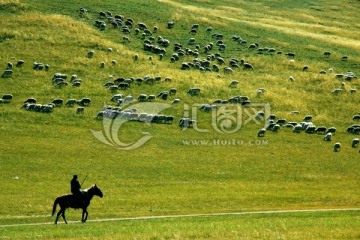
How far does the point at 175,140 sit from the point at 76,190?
98.3 feet

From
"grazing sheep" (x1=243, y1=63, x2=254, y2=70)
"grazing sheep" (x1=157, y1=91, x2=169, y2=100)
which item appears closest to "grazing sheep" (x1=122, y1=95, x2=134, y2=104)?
"grazing sheep" (x1=157, y1=91, x2=169, y2=100)

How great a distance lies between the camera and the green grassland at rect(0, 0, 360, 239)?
3684cm

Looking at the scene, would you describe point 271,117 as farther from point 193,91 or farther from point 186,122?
point 186,122

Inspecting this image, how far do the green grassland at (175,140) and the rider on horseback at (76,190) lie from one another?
1.37m

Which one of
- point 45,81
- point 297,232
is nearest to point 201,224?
point 297,232

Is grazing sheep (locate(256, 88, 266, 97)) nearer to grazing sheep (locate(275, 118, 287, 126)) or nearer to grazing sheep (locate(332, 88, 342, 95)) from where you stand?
grazing sheep (locate(275, 118, 287, 126))

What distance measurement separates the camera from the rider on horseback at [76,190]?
1308 inches

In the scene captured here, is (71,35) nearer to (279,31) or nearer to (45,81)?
(45,81)

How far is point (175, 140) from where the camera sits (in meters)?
63.0

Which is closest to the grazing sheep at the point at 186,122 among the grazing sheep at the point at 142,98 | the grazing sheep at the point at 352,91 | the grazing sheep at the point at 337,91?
the grazing sheep at the point at 142,98

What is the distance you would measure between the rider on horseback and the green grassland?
1374mm

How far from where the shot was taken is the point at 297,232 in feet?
95.2

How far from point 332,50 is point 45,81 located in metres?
45.9

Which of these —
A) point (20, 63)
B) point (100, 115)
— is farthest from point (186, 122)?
point (20, 63)
